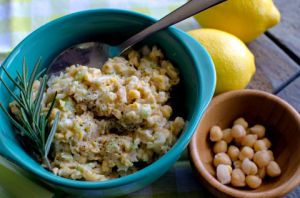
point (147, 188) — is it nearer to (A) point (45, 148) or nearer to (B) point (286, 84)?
(A) point (45, 148)

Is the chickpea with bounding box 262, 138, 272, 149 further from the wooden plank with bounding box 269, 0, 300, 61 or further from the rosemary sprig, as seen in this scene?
the rosemary sprig

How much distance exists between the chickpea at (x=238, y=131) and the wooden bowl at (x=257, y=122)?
37mm

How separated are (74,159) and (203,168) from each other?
221 millimetres

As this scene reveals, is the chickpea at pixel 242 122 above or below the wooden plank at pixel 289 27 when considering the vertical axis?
below

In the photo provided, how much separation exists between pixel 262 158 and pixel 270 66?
263 millimetres

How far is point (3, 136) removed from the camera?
63 centimetres

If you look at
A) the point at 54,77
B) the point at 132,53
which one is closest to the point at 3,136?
the point at 54,77

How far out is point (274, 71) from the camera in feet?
3.04

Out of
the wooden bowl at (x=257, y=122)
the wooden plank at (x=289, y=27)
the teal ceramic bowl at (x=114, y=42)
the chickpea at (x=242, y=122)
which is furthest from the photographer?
the wooden plank at (x=289, y=27)

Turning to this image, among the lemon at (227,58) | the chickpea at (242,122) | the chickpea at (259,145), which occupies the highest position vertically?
the lemon at (227,58)

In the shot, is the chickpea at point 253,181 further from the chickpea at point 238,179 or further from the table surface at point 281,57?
the table surface at point 281,57

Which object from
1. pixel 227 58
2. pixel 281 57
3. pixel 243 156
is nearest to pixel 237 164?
pixel 243 156

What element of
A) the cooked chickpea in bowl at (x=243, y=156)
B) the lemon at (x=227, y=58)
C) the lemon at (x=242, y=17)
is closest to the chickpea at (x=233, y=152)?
the cooked chickpea in bowl at (x=243, y=156)

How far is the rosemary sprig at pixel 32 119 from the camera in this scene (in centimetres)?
64
